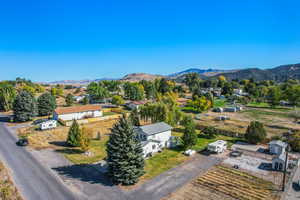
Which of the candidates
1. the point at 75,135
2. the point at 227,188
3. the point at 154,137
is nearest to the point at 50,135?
the point at 75,135

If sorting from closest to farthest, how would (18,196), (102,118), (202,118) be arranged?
(18,196)
(102,118)
(202,118)

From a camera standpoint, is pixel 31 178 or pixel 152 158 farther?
pixel 152 158

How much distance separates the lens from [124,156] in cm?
→ 1980

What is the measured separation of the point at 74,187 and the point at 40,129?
2786cm

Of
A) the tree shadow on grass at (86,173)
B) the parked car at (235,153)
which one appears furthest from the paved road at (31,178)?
the parked car at (235,153)

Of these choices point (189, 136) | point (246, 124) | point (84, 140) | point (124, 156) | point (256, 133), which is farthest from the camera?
point (246, 124)

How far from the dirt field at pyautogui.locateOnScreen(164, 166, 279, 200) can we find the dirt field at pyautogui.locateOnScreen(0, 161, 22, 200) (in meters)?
15.2

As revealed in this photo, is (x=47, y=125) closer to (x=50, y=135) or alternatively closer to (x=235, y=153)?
(x=50, y=135)

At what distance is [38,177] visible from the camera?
2088cm

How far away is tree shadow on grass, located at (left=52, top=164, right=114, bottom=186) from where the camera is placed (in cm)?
2048

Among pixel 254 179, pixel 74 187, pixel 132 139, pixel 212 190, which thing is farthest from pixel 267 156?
pixel 74 187

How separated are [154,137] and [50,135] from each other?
2291cm

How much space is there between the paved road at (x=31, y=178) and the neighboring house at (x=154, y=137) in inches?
485

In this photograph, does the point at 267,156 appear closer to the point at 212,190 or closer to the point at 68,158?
the point at 212,190
